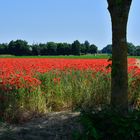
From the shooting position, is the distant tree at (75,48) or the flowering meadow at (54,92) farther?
the distant tree at (75,48)

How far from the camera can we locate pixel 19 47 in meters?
75.0

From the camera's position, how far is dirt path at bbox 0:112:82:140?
516 cm

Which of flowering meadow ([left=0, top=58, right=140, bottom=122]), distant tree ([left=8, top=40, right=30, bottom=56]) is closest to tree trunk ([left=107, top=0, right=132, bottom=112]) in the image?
flowering meadow ([left=0, top=58, right=140, bottom=122])

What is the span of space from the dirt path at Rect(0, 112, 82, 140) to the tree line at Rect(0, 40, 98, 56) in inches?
2670

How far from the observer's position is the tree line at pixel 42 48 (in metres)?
75.1

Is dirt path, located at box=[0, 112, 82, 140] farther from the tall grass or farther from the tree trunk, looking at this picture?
the tree trunk

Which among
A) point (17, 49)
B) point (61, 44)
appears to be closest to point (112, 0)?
point (17, 49)

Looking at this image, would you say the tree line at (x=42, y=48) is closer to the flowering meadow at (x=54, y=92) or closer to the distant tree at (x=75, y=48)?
the distant tree at (x=75, y=48)

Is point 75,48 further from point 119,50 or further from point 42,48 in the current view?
point 119,50

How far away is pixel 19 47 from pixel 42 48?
21.8ft

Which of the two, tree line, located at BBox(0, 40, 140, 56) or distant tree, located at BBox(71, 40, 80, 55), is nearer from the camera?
tree line, located at BBox(0, 40, 140, 56)

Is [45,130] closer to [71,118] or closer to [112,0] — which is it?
[71,118]

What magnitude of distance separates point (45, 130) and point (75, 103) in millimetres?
2322

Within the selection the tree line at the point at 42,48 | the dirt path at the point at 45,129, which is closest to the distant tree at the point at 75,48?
the tree line at the point at 42,48
